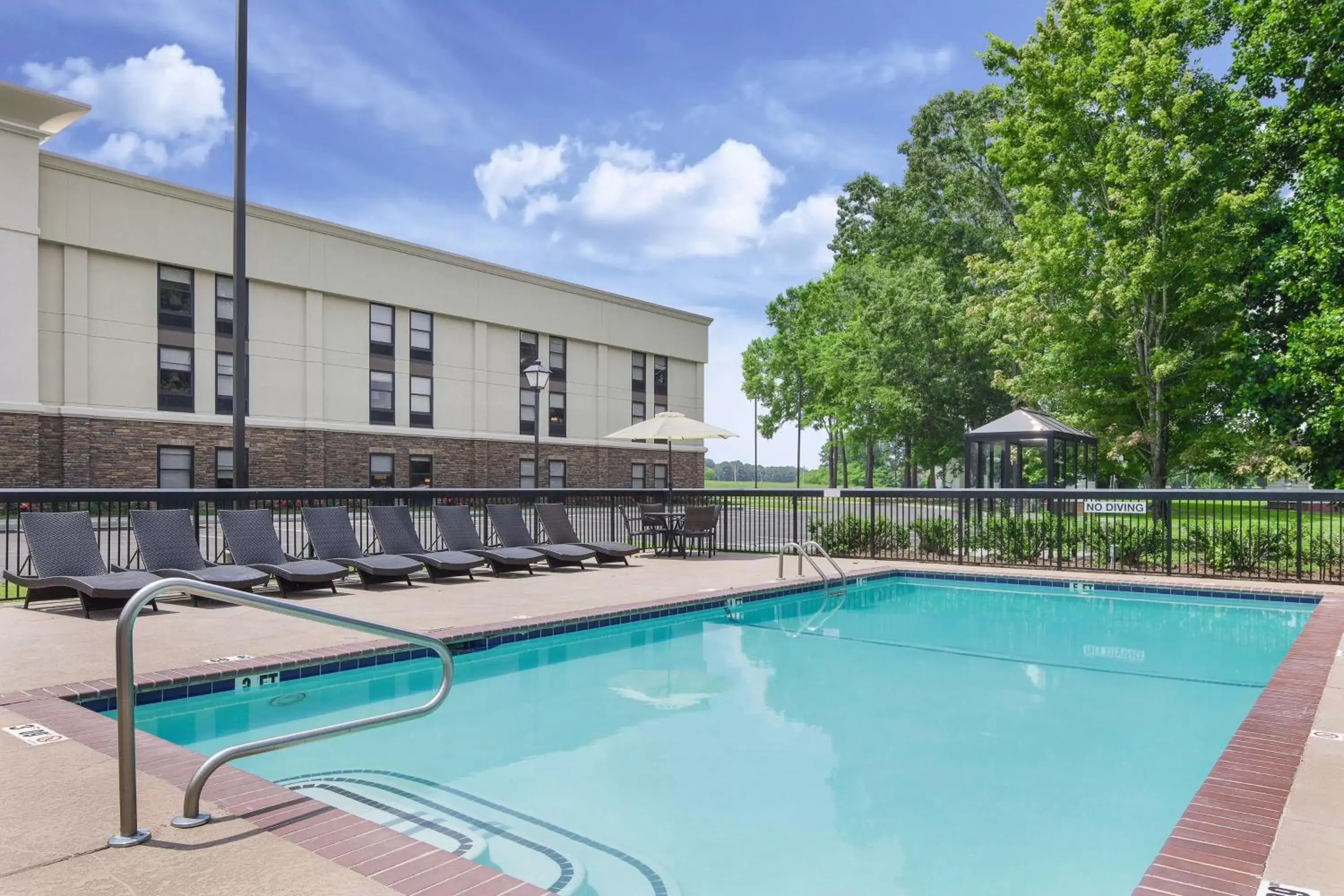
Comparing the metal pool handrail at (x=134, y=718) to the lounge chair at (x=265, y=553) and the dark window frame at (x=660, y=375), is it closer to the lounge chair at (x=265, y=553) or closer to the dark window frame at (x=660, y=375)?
the lounge chair at (x=265, y=553)

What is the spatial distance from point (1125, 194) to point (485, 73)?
45.7ft

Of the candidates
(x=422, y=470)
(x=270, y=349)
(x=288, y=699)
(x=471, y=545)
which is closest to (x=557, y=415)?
(x=422, y=470)

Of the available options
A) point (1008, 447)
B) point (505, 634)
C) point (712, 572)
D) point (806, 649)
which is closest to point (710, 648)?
point (806, 649)

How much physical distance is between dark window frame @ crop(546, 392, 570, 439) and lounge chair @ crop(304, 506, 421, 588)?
2480 cm

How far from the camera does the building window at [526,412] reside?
3491cm

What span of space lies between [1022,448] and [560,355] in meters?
22.8

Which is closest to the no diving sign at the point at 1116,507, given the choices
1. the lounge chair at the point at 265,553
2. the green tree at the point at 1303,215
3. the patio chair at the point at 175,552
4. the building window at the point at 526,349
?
the green tree at the point at 1303,215

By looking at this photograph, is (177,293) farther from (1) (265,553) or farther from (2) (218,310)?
(1) (265,553)

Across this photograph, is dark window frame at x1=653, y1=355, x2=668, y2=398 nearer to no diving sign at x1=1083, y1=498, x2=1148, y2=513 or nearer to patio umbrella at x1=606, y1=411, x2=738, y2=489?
patio umbrella at x1=606, y1=411, x2=738, y2=489

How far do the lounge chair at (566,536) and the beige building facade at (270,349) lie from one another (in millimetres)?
15658

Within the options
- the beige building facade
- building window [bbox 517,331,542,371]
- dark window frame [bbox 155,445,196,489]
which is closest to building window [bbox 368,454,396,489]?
the beige building facade

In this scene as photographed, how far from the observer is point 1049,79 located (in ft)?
62.0

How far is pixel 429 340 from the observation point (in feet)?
106

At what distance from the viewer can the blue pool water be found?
3.93 metres
